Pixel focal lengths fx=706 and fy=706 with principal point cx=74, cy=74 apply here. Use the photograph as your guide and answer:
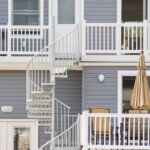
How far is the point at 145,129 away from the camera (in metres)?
18.3

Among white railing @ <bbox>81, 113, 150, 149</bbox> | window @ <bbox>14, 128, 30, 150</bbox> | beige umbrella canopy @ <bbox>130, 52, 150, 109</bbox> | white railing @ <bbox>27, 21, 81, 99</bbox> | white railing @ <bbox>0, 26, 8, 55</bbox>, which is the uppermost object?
white railing @ <bbox>0, 26, 8, 55</bbox>

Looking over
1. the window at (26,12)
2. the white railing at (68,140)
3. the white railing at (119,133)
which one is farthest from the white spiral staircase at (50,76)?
the white railing at (119,133)

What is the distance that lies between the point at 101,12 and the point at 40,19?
78.2 inches

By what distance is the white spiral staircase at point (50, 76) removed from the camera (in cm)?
2044

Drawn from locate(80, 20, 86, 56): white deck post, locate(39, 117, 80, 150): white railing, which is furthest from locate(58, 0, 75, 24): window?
locate(39, 117, 80, 150): white railing

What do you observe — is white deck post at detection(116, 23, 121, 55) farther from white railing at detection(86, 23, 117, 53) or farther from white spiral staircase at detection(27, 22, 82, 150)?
white spiral staircase at detection(27, 22, 82, 150)

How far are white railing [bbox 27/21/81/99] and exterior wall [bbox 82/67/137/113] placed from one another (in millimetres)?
650

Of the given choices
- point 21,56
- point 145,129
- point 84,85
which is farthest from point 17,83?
point 145,129

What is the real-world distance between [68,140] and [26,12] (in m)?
4.77

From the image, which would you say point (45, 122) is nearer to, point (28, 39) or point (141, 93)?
point (28, 39)

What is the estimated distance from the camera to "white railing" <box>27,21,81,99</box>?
20.5 m

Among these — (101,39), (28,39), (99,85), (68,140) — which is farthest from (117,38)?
(68,140)

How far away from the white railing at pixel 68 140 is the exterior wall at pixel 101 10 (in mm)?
3764

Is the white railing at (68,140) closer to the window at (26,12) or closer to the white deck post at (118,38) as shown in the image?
the white deck post at (118,38)
